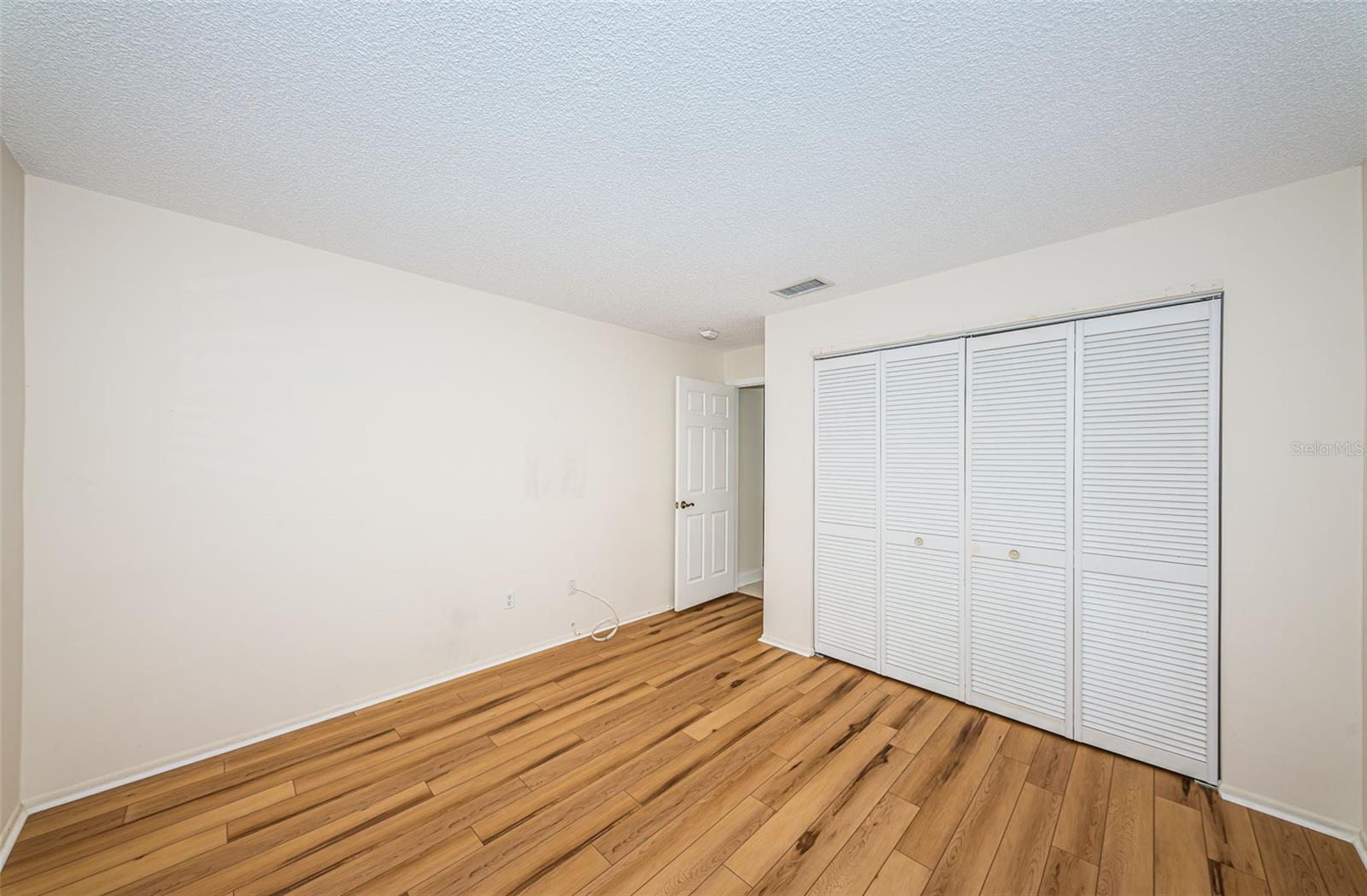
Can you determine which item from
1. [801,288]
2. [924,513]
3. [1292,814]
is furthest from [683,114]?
[1292,814]

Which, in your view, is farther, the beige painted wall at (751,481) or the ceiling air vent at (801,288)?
the beige painted wall at (751,481)

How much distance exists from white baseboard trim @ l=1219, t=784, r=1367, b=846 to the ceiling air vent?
9.79 feet

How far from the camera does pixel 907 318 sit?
2.99m

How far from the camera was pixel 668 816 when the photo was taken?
1926mm

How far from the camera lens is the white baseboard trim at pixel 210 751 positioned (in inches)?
76.6

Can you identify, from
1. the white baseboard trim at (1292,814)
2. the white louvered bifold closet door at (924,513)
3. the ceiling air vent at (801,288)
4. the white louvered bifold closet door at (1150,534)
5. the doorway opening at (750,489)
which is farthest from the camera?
the doorway opening at (750,489)

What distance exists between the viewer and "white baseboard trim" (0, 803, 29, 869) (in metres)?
1.68

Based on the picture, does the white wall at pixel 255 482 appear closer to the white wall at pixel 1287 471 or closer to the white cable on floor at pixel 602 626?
the white cable on floor at pixel 602 626

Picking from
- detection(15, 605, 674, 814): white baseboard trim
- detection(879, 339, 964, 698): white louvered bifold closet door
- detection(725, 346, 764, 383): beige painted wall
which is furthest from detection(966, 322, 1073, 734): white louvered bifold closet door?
detection(15, 605, 674, 814): white baseboard trim

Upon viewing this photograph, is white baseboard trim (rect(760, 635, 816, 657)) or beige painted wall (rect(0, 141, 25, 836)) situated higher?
beige painted wall (rect(0, 141, 25, 836))

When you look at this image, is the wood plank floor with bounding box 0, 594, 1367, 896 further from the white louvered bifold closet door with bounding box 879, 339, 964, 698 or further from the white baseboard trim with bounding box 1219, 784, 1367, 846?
the white louvered bifold closet door with bounding box 879, 339, 964, 698

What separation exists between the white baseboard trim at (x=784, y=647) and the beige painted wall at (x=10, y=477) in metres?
3.61

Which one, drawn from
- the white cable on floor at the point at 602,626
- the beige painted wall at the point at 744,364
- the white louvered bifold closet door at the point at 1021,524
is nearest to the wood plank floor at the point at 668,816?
the white louvered bifold closet door at the point at 1021,524

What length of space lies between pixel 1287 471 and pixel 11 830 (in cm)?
497
